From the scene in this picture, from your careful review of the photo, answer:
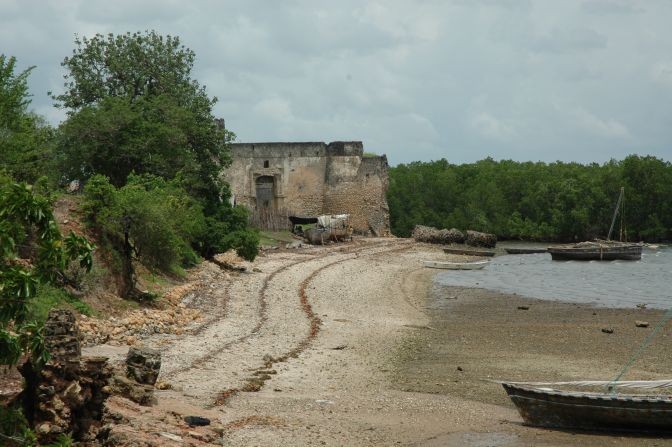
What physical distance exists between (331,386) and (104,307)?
21.8 feet

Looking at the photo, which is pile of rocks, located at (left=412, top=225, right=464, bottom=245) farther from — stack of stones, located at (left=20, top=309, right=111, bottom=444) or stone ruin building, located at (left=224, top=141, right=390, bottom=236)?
stack of stones, located at (left=20, top=309, right=111, bottom=444)

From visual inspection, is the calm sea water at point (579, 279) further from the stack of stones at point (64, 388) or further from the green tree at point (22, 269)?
the green tree at point (22, 269)

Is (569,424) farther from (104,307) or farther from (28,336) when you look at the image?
(104,307)

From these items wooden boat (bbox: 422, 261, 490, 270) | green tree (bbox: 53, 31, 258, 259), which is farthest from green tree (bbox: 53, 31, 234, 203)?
wooden boat (bbox: 422, 261, 490, 270)

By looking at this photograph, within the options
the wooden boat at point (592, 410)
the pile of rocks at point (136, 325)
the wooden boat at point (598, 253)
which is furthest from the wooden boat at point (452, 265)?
the wooden boat at point (592, 410)

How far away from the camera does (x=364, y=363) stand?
17.3 m

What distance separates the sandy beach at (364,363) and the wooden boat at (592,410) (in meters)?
0.21

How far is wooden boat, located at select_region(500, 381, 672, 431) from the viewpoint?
12.0 meters

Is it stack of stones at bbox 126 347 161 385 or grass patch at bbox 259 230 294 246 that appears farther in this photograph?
grass patch at bbox 259 230 294 246

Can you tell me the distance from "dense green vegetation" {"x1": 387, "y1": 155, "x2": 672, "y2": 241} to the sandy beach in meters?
48.1

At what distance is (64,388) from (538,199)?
7517 centimetres

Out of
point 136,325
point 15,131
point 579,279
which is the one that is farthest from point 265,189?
point 136,325

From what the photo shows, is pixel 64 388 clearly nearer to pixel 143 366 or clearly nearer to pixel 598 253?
pixel 143 366

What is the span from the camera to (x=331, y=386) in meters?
14.9
